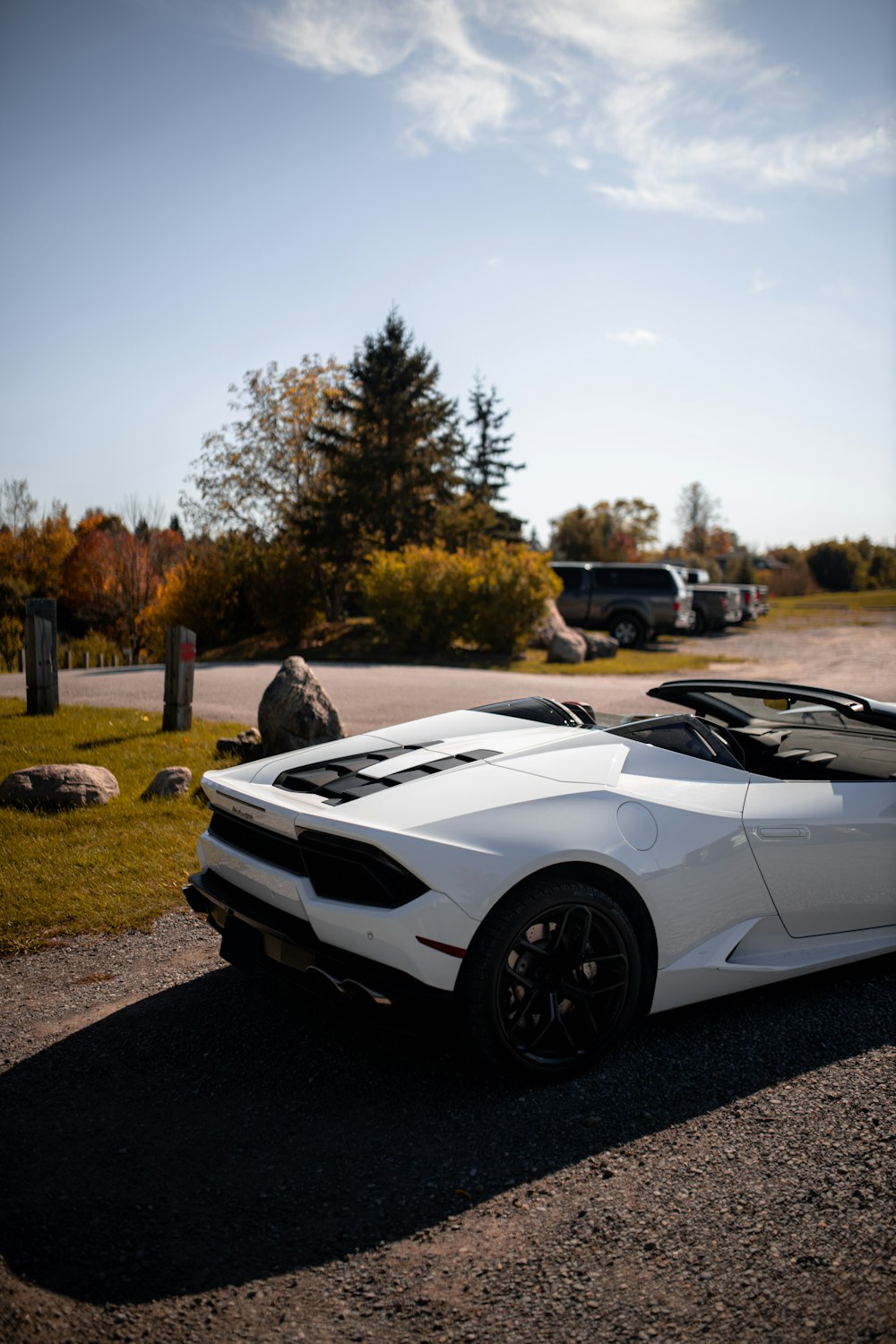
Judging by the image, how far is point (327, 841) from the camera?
10.2 ft

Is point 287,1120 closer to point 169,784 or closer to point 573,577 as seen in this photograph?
point 169,784

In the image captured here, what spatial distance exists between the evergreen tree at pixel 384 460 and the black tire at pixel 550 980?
82.9 ft

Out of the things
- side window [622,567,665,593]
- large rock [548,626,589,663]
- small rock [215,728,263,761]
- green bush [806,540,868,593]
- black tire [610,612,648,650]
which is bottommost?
small rock [215,728,263,761]

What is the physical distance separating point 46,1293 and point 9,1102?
3.18ft

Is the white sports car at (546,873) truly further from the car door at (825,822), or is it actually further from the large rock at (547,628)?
the large rock at (547,628)

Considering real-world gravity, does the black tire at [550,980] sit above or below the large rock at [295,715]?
below

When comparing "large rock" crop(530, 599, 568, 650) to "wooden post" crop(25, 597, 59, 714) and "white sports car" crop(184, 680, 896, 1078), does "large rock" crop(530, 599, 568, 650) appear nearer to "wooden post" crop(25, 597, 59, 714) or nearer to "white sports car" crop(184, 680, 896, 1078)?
"wooden post" crop(25, 597, 59, 714)

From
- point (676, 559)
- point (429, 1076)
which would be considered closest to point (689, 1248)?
point (429, 1076)

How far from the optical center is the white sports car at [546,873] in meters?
2.94

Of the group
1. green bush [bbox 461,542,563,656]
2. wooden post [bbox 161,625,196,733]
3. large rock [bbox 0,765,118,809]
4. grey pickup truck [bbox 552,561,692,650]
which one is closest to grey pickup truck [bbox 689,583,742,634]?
grey pickup truck [bbox 552,561,692,650]

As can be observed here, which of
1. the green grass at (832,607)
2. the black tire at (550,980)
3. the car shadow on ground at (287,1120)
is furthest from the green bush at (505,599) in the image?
the green grass at (832,607)

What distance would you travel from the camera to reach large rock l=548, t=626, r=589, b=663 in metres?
19.8

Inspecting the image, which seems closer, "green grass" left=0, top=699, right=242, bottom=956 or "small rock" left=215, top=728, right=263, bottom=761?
"green grass" left=0, top=699, right=242, bottom=956

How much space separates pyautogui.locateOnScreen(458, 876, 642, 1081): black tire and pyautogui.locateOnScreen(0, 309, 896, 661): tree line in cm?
1709
